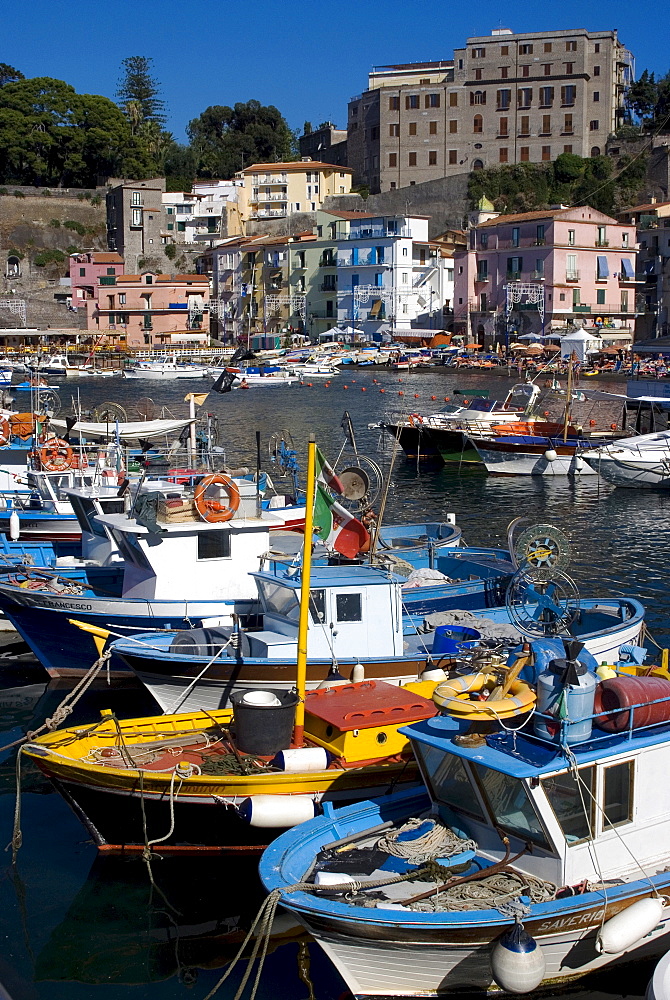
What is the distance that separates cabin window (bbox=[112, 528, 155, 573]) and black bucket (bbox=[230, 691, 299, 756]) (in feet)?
16.9

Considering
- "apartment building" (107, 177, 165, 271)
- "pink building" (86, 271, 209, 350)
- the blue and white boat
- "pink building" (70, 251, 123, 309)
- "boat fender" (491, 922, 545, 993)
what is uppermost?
"apartment building" (107, 177, 165, 271)

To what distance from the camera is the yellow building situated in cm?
9725

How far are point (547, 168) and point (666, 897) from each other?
288 ft

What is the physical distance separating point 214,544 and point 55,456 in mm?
8289

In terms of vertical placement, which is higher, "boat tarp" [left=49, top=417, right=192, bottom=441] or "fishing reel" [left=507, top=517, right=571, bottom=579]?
"boat tarp" [left=49, top=417, right=192, bottom=441]

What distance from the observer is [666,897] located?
864 centimetres

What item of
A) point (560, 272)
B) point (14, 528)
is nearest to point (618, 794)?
point (14, 528)

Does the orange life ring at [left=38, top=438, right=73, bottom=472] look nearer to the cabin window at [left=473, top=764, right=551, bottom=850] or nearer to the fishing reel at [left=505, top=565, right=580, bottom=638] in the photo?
the fishing reel at [left=505, top=565, right=580, bottom=638]

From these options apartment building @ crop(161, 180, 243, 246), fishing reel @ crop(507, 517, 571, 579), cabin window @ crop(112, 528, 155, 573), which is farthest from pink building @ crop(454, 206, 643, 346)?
fishing reel @ crop(507, 517, 571, 579)

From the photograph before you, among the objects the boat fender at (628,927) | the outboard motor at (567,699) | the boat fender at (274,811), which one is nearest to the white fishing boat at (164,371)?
the boat fender at (274,811)

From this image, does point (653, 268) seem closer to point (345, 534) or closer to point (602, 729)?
point (345, 534)

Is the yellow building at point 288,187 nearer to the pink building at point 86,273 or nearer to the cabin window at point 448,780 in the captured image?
the pink building at point 86,273

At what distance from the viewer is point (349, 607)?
1267cm

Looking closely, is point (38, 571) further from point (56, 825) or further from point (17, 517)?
point (56, 825)
